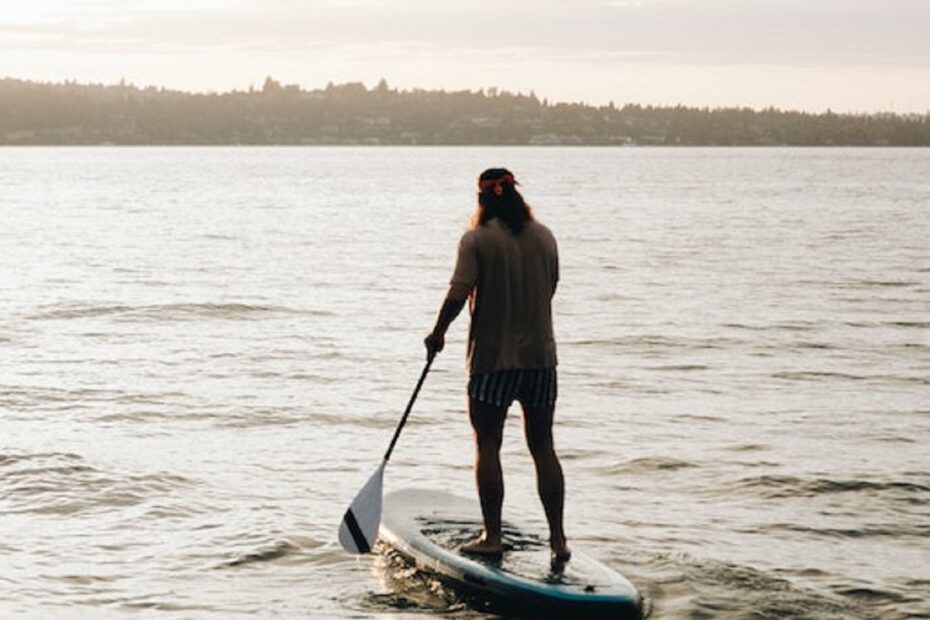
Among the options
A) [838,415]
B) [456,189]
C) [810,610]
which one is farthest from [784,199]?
[810,610]

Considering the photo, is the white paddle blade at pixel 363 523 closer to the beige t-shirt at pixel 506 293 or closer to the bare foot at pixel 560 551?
the bare foot at pixel 560 551

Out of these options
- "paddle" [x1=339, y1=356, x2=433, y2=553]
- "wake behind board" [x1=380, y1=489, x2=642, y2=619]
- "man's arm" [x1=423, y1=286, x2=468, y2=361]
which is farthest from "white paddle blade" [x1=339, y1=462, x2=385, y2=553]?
"man's arm" [x1=423, y1=286, x2=468, y2=361]

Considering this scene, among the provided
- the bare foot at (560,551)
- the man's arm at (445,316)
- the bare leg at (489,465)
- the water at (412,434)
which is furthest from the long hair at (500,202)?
the water at (412,434)

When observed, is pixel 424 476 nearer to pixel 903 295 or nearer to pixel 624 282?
pixel 903 295

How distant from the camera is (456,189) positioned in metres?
117

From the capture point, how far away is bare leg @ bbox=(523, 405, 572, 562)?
8.97m

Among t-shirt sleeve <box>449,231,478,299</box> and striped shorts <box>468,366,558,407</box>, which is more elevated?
t-shirt sleeve <box>449,231,478,299</box>

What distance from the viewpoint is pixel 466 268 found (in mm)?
8727

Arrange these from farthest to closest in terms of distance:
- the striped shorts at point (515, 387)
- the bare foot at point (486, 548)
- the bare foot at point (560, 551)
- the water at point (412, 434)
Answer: the water at point (412, 434) → the bare foot at point (486, 548) → the bare foot at point (560, 551) → the striped shorts at point (515, 387)

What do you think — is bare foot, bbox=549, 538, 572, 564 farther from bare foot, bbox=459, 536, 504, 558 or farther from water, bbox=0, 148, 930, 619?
water, bbox=0, 148, 930, 619

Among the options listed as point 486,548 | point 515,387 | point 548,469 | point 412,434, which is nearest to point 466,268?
point 515,387

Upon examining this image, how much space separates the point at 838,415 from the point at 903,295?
16155 mm

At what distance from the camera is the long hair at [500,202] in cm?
877

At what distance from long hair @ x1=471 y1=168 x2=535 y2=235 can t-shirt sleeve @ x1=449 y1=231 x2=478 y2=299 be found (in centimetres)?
12
